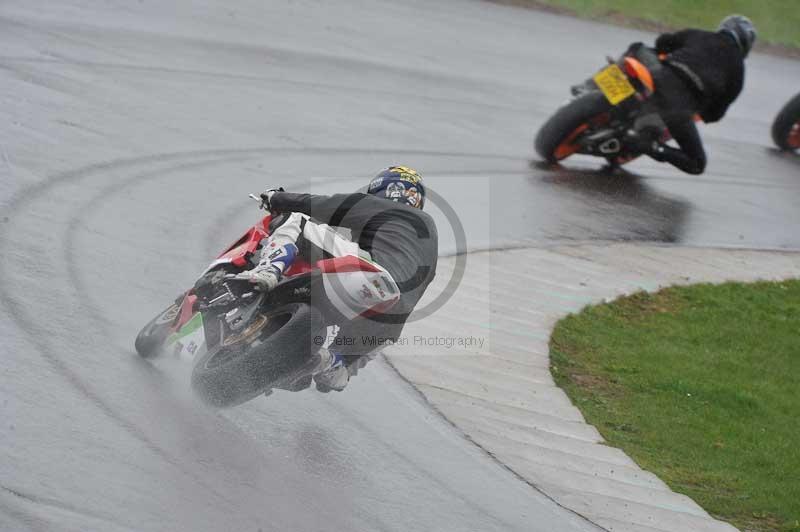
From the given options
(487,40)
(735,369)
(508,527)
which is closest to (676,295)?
(735,369)

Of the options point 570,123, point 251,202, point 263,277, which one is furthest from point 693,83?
point 263,277

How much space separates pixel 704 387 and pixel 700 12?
19.5 m

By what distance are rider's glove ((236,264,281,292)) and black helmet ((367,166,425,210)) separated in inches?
35.0

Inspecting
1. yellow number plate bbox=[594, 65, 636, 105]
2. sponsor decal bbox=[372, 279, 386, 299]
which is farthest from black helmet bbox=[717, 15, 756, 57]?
sponsor decal bbox=[372, 279, 386, 299]

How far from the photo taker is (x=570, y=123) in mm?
14648

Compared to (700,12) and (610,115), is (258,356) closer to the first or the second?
(610,115)

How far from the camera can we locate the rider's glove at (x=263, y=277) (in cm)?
663

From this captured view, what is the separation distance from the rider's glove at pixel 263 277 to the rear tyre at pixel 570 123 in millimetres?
8407

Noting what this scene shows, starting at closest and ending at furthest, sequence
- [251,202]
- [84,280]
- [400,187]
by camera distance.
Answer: [400,187], [84,280], [251,202]

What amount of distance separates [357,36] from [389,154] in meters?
5.74

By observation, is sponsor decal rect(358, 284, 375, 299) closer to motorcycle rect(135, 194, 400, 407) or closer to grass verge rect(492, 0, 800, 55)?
motorcycle rect(135, 194, 400, 407)

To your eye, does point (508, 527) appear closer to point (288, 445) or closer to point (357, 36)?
point (288, 445)

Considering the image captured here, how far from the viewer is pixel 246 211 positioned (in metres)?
11.1

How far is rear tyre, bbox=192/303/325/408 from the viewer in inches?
251
